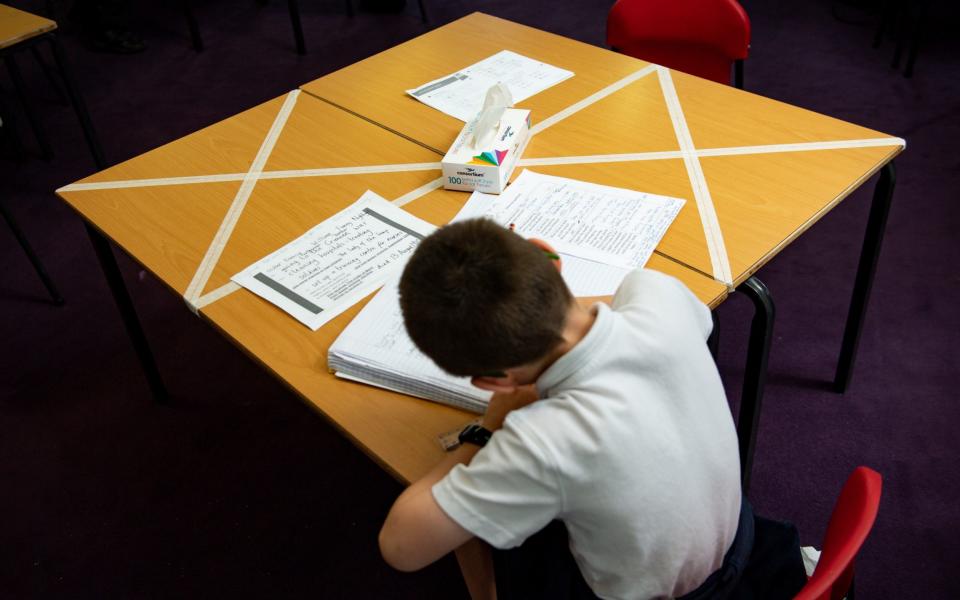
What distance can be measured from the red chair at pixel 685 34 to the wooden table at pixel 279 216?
0.90 metres

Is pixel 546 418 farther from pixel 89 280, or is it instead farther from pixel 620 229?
pixel 89 280

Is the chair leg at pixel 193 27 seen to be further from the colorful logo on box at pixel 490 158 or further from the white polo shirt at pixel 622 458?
the white polo shirt at pixel 622 458

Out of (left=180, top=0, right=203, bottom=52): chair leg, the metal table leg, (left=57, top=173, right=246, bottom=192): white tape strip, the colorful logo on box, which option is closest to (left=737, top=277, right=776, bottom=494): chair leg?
the colorful logo on box

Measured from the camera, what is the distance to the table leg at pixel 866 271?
1.68m

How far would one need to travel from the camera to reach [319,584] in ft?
5.70

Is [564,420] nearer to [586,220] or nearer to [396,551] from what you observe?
[396,551]

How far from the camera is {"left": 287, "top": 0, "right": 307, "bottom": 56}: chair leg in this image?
12.6ft

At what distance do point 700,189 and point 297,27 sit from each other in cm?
295

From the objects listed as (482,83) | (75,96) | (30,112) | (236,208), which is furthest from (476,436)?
(30,112)

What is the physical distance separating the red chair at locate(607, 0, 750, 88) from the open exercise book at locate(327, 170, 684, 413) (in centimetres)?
90

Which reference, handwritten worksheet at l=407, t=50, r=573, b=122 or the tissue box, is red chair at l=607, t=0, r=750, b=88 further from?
the tissue box

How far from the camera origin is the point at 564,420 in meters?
0.86

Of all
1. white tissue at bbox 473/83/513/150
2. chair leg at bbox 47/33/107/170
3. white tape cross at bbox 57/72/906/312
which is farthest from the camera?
chair leg at bbox 47/33/107/170

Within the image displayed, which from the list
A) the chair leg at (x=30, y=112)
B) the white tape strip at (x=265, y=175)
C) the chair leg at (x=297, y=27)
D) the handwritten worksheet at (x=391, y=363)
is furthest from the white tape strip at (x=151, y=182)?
the chair leg at (x=297, y=27)
